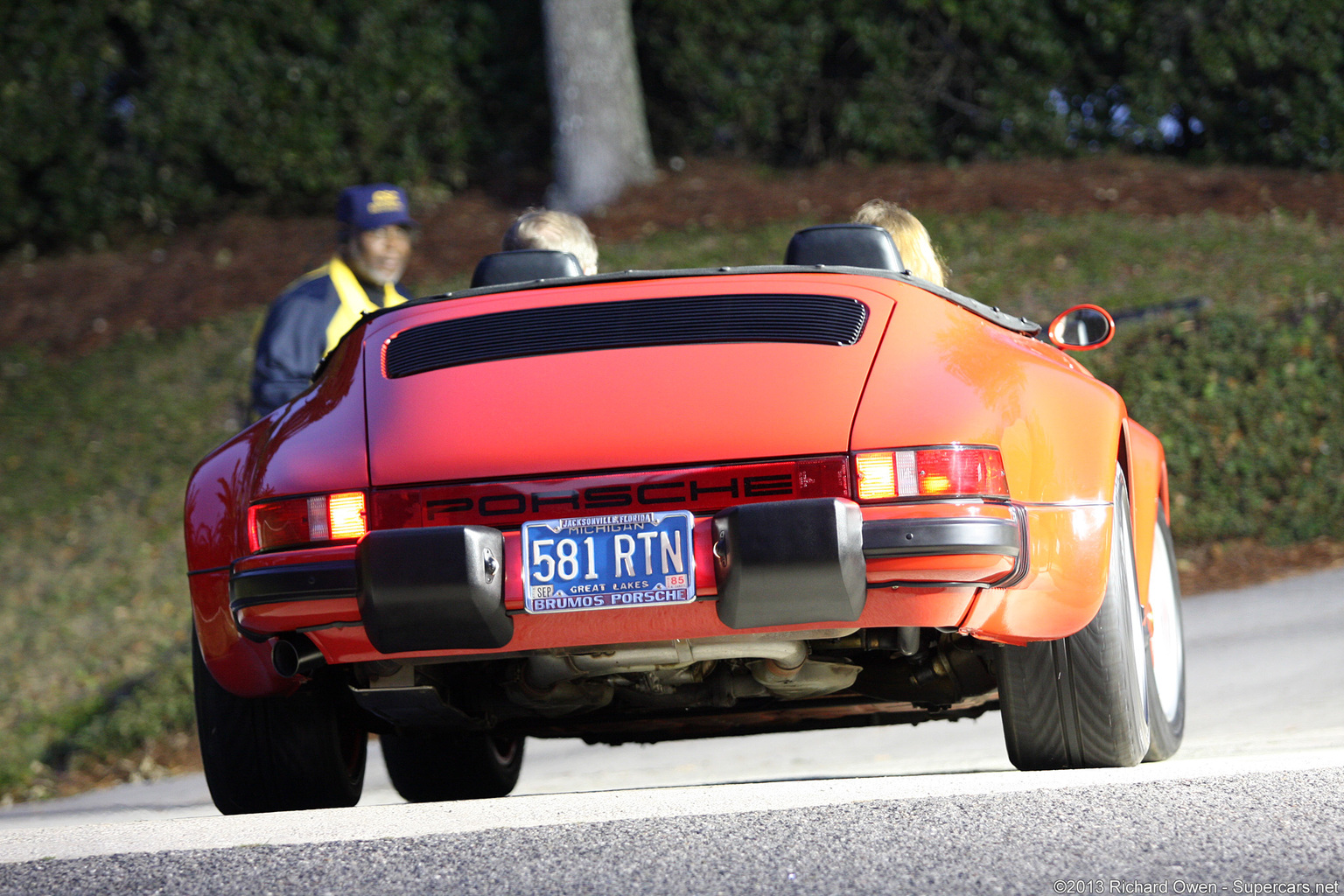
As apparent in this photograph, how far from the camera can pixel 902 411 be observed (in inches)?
118

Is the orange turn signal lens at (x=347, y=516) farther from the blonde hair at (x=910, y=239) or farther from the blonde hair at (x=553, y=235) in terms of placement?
the blonde hair at (x=910, y=239)

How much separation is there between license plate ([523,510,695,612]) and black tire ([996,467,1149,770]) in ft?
3.07

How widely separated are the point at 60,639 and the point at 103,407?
3970 millimetres

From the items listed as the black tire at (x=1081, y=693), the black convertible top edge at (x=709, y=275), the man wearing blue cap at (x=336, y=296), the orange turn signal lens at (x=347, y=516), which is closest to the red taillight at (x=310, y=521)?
the orange turn signal lens at (x=347, y=516)

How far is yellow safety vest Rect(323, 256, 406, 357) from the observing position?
5.30 metres

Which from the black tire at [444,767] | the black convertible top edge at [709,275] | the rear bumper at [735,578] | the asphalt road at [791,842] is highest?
the black convertible top edge at [709,275]

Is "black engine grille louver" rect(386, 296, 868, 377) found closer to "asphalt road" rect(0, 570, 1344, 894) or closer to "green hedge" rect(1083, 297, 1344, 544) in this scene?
"asphalt road" rect(0, 570, 1344, 894)

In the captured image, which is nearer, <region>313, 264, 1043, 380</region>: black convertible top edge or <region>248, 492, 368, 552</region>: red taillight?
<region>248, 492, 368, 552</region>: red taillight

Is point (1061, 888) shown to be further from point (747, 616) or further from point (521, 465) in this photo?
point (521, 465)

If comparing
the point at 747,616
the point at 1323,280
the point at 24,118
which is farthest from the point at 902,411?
the point at 24,118

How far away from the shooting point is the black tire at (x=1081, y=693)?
11.1ft

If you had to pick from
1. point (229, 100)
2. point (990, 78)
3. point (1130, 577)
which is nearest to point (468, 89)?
point (229, 100)

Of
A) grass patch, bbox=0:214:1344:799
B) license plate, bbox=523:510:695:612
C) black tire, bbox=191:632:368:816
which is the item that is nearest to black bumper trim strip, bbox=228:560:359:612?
license plate, bbox=523:510:695:612

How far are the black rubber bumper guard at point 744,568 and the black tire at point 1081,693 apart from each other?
17.4 inches
